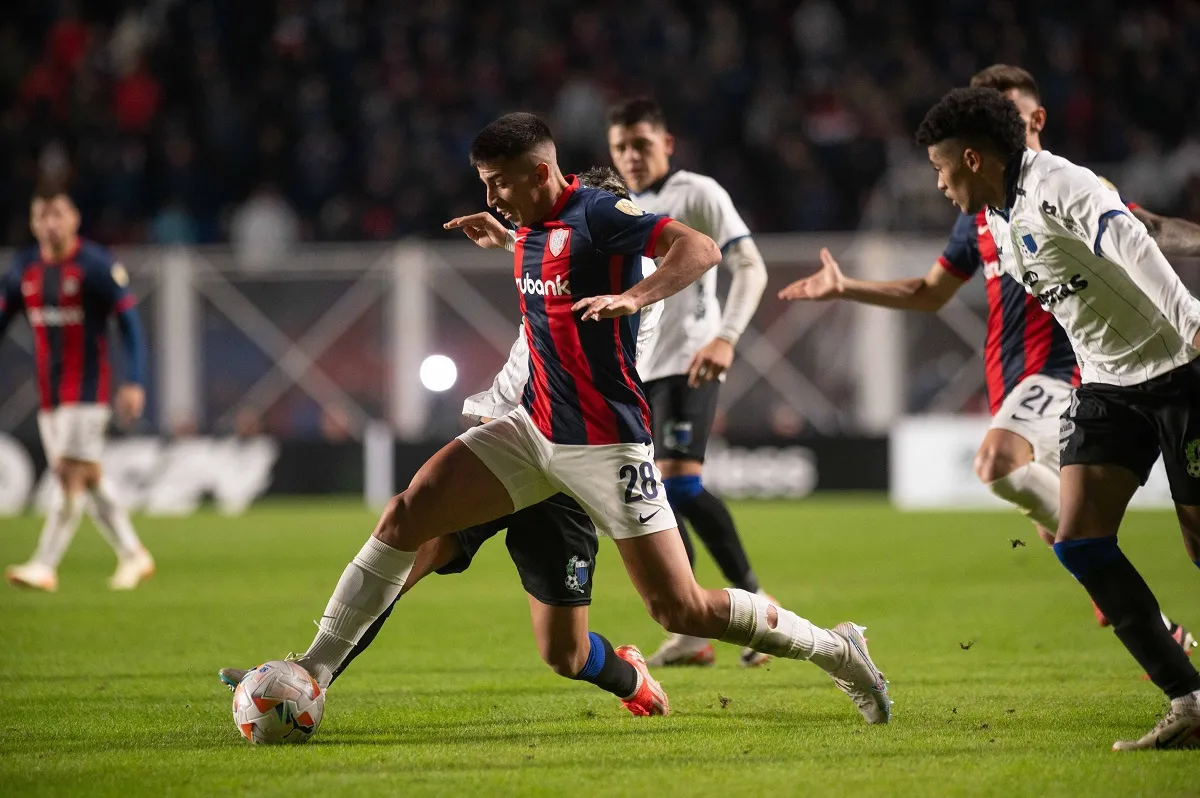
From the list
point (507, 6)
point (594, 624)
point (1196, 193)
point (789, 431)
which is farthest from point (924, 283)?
point (507, 6)

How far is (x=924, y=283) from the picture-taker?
6.71 m

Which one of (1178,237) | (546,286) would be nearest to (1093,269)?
(1178,237)

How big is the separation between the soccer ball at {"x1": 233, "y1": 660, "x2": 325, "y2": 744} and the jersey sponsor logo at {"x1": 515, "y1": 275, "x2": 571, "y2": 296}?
1.54 meters

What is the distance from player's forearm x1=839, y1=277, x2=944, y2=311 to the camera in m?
6.37

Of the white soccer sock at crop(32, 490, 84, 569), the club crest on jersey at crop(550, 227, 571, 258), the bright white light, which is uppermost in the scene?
the club crest on jersey at crop(550, 227, 571, 258)

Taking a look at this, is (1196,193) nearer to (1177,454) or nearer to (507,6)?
(507,6)

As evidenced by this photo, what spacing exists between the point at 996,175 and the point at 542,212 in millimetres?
1548

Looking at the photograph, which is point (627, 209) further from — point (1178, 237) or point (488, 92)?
point (488, 92)

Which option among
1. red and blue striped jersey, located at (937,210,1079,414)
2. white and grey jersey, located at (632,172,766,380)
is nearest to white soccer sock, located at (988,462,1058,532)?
red and blue striped jersey, located at (937,210,1079,414)

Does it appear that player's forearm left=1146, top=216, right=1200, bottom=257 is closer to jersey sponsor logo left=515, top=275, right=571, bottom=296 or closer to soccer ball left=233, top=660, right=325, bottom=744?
jersey sponsor logo left=515, top=275, right=571, bottom=296

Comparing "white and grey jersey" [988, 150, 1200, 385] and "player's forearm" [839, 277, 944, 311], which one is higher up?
"white and grey jersey" [988, 150, 1200, 385]

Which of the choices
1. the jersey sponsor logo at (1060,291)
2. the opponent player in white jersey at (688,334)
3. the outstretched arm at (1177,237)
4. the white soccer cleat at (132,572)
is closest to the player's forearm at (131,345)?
the white soccer cleat at (132,572)

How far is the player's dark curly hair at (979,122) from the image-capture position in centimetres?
500

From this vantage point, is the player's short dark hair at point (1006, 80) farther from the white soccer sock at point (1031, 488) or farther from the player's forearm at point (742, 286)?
the white soccer sock at point (1031, 488)
